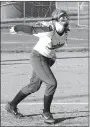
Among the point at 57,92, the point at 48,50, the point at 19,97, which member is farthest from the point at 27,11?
the point at 48,50

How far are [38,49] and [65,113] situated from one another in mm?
1241

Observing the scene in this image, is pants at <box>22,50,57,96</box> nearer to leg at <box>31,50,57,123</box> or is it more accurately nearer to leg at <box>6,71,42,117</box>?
leg at <box>31,50,57,123</box>

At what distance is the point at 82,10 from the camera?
1421 inches

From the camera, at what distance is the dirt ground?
791 centimetres

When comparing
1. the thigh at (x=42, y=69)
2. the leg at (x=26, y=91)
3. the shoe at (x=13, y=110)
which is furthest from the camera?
the shoe at (x=13, y=110)

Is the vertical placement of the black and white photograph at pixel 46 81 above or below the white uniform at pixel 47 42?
below

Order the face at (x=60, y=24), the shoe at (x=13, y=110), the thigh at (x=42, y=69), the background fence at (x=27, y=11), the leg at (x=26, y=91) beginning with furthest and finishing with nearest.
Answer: the background fence at (x=27, y=11) < the shoe at (x=13, y=110) < the leg at (x=26, y=91) < the thigh at (x=42, y=69) < the face at (x=60, y=24)

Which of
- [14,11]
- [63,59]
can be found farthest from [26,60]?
[14,11]

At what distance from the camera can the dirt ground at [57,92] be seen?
25.9 feet

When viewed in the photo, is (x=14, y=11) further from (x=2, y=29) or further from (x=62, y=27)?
(x=62, y=27)

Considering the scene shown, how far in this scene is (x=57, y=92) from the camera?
33.6 feet

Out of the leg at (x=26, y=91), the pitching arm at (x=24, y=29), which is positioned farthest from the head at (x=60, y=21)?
the leg at (x=26, y=91)

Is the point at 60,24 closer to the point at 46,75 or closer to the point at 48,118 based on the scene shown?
the point at 46,75

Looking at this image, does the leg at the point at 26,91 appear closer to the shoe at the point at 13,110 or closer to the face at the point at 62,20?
the shoe at the point at 13,110
